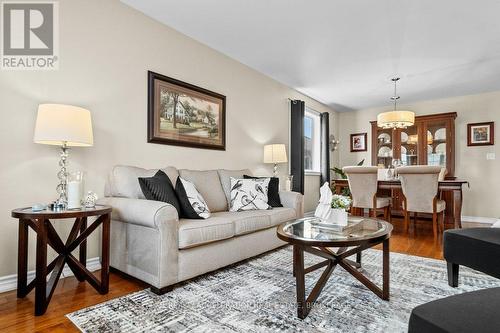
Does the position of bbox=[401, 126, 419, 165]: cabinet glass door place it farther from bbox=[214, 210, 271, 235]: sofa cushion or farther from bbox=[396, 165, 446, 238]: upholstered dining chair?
bbox=[214, 210, 271, 235]: sofa cushion

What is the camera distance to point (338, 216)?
6.81 ft

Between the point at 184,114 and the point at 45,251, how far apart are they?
1.95 m

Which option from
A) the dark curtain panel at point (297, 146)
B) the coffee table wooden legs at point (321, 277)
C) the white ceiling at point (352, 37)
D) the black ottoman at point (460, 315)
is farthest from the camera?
the dark curtain panel at point (297, 146)

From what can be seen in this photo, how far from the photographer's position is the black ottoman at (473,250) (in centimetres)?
176

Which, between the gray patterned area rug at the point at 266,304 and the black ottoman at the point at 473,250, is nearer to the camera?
the gray patterned area rug at the point at 266,304


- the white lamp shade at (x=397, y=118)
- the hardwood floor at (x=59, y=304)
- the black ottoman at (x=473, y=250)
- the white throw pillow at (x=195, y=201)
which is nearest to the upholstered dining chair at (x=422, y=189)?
the white lamp shade at (x=397, y=118)

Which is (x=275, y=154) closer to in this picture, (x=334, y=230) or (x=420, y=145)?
(x=334, y=230)

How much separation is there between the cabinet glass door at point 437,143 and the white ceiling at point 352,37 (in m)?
0.87

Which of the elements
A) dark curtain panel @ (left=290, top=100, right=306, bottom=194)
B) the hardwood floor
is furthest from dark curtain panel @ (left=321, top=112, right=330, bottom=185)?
the hardwood floor

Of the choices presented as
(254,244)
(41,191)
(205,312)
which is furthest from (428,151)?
(41,191)

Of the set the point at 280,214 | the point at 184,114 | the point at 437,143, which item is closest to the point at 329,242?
the point at 280,214

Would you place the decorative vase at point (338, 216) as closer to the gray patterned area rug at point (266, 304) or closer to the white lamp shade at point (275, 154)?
the gray patterned area rug at point (266, 304)

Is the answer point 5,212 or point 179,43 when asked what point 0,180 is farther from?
point 179,43

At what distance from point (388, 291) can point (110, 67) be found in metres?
2.86
